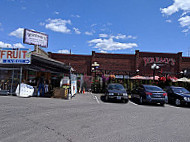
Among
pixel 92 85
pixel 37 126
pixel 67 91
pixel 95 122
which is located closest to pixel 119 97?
pixel 67 91

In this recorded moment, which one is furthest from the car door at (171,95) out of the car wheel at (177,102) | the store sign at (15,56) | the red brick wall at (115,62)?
the red brick wall at (115,62)

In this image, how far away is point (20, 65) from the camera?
14008 millimetres

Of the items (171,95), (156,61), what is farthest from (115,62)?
(171,95)

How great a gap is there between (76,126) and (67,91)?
333 inches

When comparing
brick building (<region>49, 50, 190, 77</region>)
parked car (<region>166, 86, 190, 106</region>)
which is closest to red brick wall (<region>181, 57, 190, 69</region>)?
brick building (<region>49, 50, 190, 77</region>)

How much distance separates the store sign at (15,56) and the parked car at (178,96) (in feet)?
41.7

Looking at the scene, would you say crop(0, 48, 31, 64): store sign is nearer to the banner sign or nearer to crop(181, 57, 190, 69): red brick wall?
the banner sign

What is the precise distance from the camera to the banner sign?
21812 mm

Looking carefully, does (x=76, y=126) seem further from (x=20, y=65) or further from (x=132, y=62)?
(x=132, y=62)

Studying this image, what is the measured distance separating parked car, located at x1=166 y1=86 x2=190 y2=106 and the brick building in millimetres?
15156

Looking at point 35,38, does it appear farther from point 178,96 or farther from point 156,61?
point 156,61

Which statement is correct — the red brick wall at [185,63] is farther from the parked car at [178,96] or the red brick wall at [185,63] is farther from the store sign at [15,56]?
the store sign at [15,56]

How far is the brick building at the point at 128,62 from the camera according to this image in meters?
28.5

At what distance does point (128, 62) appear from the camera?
28.9 meters
